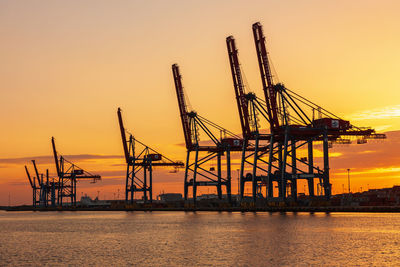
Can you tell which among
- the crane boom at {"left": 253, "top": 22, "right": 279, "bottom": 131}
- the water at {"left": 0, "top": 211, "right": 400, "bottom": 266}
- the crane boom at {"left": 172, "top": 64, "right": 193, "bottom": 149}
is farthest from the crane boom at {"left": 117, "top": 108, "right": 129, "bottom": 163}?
the water at {"left": 0, "top": 211, "right": 400, "bottom": 266}

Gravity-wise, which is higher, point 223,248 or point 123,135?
point 123,135

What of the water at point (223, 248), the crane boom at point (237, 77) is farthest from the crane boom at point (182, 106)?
the water at point (223, 248)

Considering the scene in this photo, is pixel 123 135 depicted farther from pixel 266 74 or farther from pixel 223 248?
pixel 223 248

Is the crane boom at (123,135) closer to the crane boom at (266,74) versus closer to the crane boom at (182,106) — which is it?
the crane boom at (182,106)

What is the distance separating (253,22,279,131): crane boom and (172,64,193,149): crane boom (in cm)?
3450

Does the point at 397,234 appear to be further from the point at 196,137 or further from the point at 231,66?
the point at 196,137

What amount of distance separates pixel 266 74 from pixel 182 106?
38.1m

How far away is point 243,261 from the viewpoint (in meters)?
40.8

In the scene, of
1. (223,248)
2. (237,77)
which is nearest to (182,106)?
(237,77)

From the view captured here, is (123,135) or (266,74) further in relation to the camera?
(123,135)

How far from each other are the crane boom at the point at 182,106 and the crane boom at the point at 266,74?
34503mm

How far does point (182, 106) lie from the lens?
14312 centimetres

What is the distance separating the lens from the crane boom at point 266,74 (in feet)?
354

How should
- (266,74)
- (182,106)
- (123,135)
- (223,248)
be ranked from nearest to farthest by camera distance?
1. (223,248)
2. (266,74)
3. (182,106)
4. (123,135)
